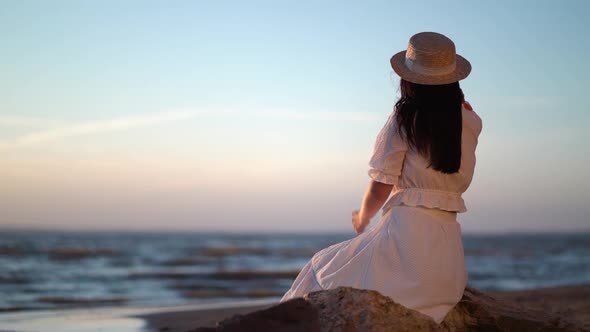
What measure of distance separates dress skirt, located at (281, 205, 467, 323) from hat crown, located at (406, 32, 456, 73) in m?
0.76

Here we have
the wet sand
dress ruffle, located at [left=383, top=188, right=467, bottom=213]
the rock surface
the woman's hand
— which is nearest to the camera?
the rock surface

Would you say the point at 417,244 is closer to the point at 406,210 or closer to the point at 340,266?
the point at 406,210

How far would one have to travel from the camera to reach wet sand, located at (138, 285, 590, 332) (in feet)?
19.0

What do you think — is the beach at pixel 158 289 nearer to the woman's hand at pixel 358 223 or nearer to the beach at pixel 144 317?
the beach at pixel 144 317

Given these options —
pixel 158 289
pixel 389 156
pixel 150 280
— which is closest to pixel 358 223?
pixel 389 156

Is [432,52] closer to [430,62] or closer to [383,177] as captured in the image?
[430,62]

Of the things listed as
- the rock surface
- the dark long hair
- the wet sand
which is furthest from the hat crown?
the wet sand

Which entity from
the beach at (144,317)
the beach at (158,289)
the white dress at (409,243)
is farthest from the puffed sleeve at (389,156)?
the beach at (144,317)

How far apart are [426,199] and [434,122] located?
407mm

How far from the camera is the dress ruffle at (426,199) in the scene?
10.6 feet

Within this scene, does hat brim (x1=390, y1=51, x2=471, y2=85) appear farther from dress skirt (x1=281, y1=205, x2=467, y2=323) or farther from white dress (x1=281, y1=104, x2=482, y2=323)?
dress skirt (x1=281, y1=205, x2=467, y2=323)

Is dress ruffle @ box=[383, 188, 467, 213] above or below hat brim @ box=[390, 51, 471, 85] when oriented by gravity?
below

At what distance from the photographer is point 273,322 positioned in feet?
9.91

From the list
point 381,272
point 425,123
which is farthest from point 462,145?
point 381,272
